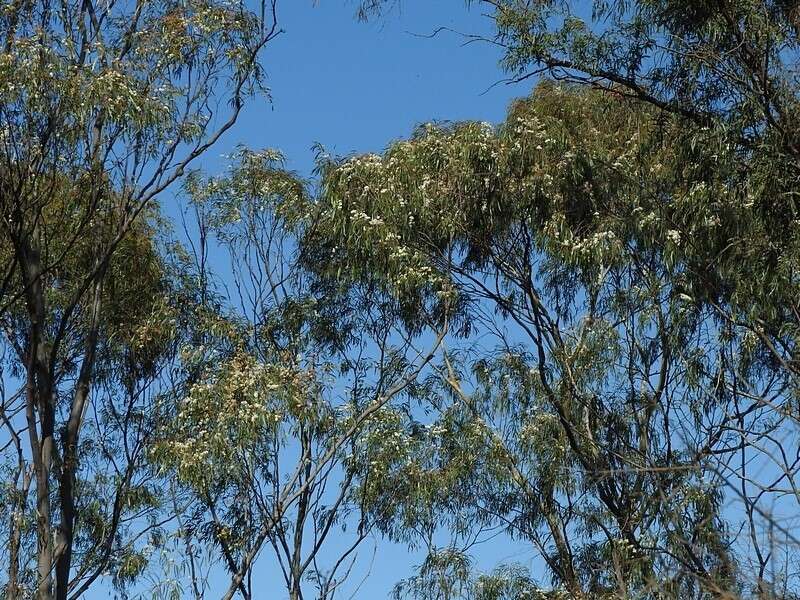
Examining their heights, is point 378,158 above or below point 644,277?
above

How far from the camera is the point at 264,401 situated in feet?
35.2

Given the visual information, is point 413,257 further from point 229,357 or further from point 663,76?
point 663,76

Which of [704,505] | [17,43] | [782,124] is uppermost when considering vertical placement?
[17,43]

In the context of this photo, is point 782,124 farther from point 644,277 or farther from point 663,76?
point 644,277

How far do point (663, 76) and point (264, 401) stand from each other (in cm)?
437

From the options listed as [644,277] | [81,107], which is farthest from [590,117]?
[81,107]

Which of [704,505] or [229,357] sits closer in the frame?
[704,505]

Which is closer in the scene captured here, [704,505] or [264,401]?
[704,505]

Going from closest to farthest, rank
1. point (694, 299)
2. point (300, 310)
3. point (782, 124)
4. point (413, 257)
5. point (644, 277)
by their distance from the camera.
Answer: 1. point (782, 124)
2. point (694, 299)
3. point (644, 277)
4. point (413, 257)
5. point (300, 310)

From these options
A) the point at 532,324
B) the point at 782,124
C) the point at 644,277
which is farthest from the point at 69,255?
the point at 782,124

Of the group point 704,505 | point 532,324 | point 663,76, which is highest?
point 532,324

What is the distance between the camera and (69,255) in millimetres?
11281

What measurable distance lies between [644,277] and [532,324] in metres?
1.33

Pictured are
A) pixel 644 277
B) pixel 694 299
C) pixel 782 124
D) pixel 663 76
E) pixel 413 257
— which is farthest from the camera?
pixel 413 257
